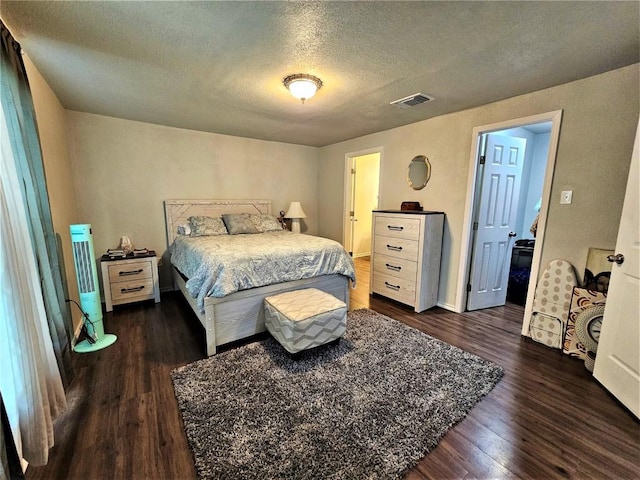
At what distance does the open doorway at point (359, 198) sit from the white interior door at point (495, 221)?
6.02ft

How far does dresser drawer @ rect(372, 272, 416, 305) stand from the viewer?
3.17 m

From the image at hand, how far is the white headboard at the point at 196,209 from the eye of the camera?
145 inches

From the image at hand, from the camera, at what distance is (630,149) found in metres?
1.95

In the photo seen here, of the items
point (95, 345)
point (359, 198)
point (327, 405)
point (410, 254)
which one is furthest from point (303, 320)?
point (359, 198)

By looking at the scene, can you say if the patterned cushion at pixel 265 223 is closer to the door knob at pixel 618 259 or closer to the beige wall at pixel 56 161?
the beige wall at pixel 56 161

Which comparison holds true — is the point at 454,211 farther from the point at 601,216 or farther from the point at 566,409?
the point at 566,409

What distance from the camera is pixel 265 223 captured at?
4.04 metres

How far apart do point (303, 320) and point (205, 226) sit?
2.23 m

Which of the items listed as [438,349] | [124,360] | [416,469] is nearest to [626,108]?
[438,349]

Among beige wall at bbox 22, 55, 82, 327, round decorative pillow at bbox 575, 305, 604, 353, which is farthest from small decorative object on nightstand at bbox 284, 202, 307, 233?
round decorative pillow at bbox 575, 305, 604, 353

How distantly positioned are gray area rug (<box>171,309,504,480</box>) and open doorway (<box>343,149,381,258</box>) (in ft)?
8.60

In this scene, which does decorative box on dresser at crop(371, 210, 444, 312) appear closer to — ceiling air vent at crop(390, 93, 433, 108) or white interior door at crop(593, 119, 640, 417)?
ceiling air vent at crop(390, 93, 433, 108)

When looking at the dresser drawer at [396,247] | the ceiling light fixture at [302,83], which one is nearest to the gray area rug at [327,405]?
the dresser drawer at [396,247]

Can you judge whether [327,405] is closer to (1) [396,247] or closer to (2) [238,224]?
(1) [396,247]
